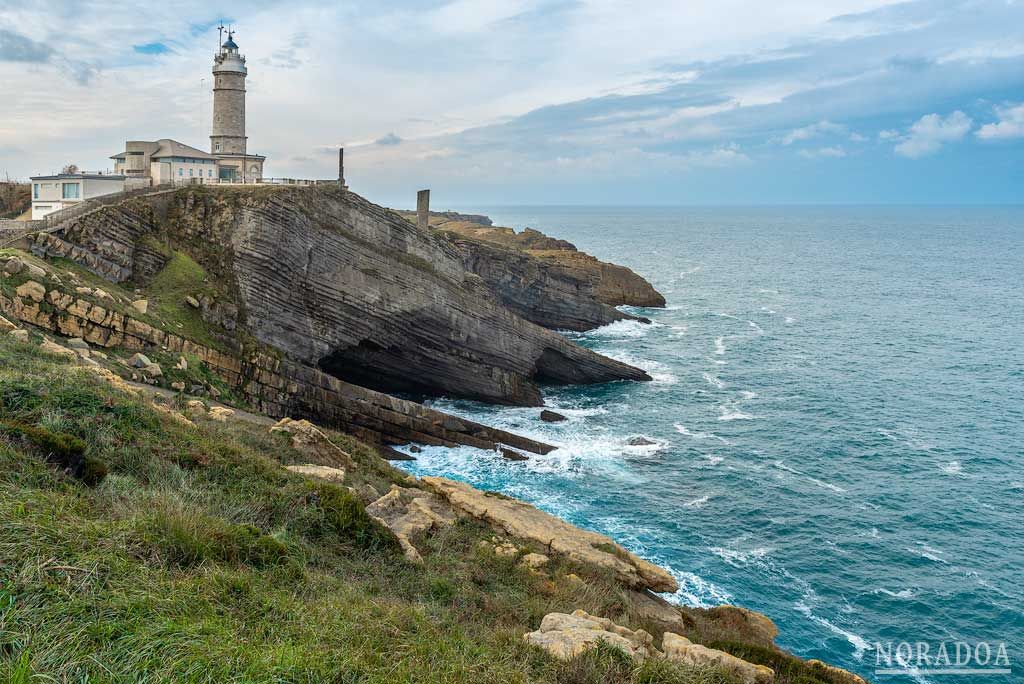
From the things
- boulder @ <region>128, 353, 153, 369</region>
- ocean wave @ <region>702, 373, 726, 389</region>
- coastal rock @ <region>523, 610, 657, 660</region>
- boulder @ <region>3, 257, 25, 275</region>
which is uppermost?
boulder @ <region>3, 257, 25, 275</region>

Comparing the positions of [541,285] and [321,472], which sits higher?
[541,285]

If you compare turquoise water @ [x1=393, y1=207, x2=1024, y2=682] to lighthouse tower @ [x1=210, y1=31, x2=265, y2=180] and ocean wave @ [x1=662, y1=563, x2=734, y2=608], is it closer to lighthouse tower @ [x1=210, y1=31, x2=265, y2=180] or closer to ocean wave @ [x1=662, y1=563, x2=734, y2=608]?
ocean wave @ [x1=662, y1=563, x2=734, y2=608]

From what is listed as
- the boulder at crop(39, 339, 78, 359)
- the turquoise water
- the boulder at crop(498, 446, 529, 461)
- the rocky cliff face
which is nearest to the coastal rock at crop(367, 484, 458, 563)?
the turquoise water

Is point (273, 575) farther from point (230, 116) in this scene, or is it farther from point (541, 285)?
point (541, 285)

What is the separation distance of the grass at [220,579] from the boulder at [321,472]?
5.32 ft

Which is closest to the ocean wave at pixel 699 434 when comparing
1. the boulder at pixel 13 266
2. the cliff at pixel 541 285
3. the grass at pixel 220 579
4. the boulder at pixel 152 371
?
the grass at pixel 220 579

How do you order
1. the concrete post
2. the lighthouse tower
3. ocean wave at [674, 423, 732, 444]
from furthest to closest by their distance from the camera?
the concrete post → the lighthouse tower → ocean wave at [674, 423, 732, 444]

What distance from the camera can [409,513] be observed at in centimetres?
1683

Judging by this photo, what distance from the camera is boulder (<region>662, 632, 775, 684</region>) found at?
36.4 ft

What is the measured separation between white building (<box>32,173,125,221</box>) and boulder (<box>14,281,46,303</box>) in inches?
615

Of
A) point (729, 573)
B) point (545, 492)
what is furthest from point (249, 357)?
point (729, 573)

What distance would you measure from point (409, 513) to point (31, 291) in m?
18.1

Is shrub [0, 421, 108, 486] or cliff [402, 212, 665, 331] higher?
cliff [402, 212, 665, 331]

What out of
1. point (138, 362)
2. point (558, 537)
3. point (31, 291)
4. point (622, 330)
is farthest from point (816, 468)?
point (31, 291)
